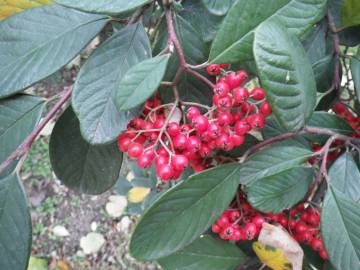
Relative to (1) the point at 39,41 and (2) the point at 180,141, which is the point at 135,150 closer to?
(2) the point at 180,141

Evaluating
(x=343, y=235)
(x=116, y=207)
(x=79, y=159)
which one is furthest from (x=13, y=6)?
(x=116, y=207)

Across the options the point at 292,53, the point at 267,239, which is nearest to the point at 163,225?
the point at 267,239

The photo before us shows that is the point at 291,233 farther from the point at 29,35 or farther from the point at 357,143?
the point at 29,35

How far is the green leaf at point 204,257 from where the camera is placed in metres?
0.96

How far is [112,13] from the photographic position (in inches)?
25.4

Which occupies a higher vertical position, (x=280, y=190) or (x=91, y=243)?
(x=280, y=190)

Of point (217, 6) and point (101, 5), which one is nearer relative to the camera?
point (101, 5)

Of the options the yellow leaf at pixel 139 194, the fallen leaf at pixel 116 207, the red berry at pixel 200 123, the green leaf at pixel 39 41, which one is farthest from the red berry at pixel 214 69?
the fallen leaf at pixel 116 207

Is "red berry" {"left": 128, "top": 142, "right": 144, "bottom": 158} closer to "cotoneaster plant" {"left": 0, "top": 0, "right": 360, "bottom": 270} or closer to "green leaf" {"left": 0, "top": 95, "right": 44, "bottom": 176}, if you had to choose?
"cotoneaster plant" {"left": 0, "top": 0, "right": 360, "bottom": 270}

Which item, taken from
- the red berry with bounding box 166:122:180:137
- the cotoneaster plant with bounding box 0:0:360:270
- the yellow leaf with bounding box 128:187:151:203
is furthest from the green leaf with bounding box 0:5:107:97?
the yellow leaf with bounding box 128:187:151:203

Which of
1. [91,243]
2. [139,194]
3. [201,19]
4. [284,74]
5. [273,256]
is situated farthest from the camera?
[91,243]

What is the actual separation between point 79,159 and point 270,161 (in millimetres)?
373

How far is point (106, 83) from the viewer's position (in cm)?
74

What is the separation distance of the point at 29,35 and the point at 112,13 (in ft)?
0.74
